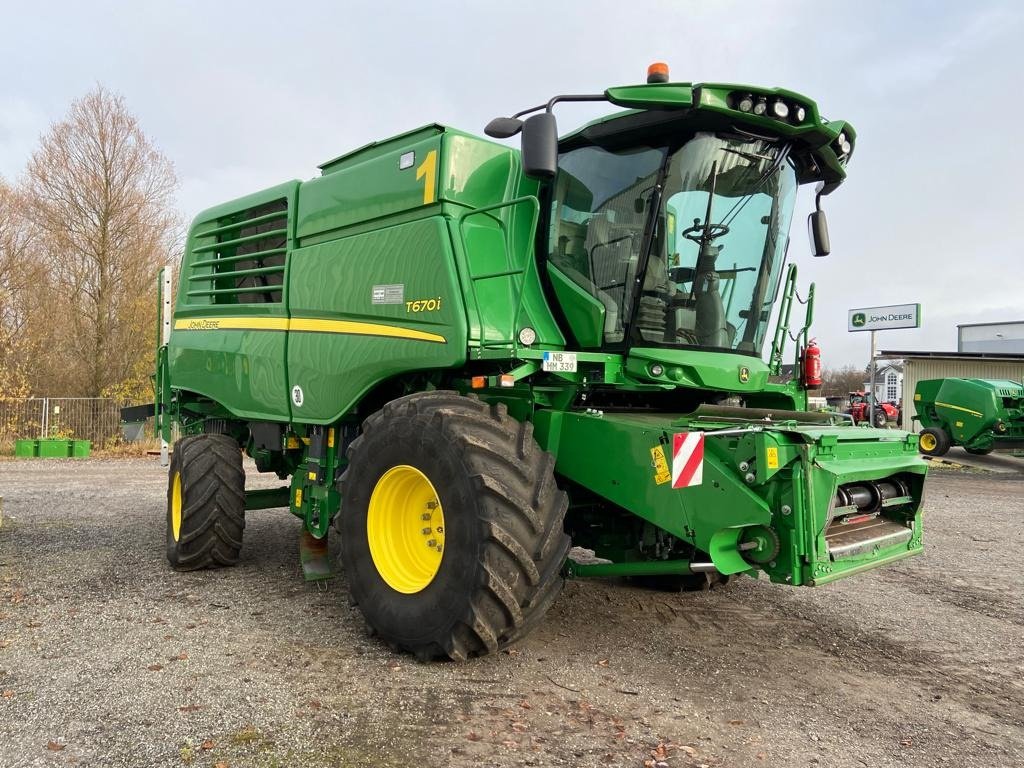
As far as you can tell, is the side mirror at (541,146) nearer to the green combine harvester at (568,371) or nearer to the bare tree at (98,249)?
the green combine harvester at (568,371)

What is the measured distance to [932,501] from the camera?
11438 millimetres

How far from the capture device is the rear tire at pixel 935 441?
17.6 m

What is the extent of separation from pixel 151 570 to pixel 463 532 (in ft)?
12.1

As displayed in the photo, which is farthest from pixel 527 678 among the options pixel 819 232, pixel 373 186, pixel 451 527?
pixel 819 232

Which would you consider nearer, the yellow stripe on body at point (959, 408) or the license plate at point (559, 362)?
the license plate at point (559, 362)

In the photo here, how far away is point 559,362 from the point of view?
4.00 metres

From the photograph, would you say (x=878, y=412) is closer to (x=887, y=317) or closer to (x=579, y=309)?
(x=887, y=317)

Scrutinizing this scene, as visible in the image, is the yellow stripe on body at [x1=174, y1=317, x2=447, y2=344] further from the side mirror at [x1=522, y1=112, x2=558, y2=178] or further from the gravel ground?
the gravel ground

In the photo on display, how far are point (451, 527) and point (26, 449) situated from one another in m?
17.5

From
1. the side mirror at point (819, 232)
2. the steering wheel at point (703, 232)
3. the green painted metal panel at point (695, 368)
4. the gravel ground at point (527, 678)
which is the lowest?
the gravel ground at point (527, 678)

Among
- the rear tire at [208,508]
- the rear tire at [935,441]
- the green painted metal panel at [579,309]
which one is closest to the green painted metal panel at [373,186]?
the green painted metal panel at [579,309]

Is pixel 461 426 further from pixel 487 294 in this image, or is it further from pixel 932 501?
pixel 932 501

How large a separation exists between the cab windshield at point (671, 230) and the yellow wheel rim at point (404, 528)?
1.41 m

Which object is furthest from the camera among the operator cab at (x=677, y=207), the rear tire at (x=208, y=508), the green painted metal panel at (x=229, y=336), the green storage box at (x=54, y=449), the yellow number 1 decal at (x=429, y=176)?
the green storage box at (x=54, y=449)
